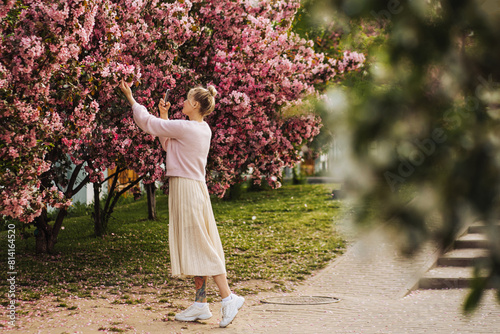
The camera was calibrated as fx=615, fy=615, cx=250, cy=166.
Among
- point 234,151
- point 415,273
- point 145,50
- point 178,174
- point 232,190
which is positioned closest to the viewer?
point 415,273

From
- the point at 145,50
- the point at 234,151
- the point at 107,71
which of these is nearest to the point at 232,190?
the point at 234,151

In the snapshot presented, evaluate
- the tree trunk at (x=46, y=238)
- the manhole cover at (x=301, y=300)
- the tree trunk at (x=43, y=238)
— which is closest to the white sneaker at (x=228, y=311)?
the manhole cover at (x=301, y=300)

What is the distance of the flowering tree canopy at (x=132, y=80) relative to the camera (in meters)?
6.61

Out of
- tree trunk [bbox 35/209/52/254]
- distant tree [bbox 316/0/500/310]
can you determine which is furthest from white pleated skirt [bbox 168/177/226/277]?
tree trunk [bbox 35/209/52/254]

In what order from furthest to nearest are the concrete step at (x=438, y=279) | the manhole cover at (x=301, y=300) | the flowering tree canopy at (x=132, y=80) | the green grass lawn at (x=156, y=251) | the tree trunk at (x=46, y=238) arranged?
the tree trunk at (x=46, y=238)
the green grass lawn at (x=156, y=251)
the concrete step at (x=438, y=279)
the manhole cover at (x=301, y=300)
the flowering tree canopy at (x=132, y=80)

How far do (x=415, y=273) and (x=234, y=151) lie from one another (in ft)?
26.2

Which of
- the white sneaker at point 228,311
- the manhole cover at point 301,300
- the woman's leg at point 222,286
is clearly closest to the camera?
the white sneaker at point 228,311

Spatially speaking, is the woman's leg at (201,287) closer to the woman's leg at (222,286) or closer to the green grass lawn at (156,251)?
the woman's leg at (222,286)

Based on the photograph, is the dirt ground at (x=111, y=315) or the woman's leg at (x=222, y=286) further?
the woman's leg at (x=222, y=286)

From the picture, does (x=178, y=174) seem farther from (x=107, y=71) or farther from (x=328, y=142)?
(x=328, y=142)

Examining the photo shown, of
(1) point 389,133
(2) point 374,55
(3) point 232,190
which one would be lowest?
(3) point 232,190

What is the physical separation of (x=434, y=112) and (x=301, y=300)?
20.6 feet

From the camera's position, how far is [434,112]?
1566 millimetres

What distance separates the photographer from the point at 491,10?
4.97 feet
